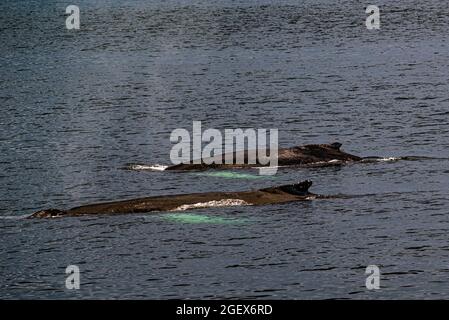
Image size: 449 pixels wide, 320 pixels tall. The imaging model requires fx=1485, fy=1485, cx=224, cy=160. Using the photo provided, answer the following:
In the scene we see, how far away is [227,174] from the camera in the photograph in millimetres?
68062

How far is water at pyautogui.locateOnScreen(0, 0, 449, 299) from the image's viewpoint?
48.3 m

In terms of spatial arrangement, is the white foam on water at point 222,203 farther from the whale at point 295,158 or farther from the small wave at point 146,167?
the small wave at point 146,167

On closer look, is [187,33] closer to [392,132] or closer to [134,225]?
[392,132]

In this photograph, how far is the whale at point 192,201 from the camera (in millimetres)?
58306

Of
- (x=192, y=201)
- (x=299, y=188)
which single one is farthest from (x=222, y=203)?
(x=299, y=188)

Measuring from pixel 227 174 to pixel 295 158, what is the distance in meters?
4.28

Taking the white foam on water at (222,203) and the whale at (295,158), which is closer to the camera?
the white foam on water at (222,203)

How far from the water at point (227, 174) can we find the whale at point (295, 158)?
5.46 feet

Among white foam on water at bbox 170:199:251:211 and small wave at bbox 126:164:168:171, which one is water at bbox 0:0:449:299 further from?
small wave at bbox 126:164:168:171

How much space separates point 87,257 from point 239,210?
8790mm

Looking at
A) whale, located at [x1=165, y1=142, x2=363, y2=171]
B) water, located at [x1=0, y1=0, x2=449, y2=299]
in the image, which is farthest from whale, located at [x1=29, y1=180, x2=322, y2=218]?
whale, located at [x1=165, y1=142, x2=363, y2=171]

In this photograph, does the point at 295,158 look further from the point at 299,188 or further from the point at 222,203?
the point at 222,203

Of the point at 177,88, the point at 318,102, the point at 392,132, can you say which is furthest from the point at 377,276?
the point at 177,88

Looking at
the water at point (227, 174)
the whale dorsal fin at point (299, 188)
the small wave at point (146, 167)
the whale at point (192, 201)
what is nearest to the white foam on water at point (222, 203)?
the whale at point (192, 201)
